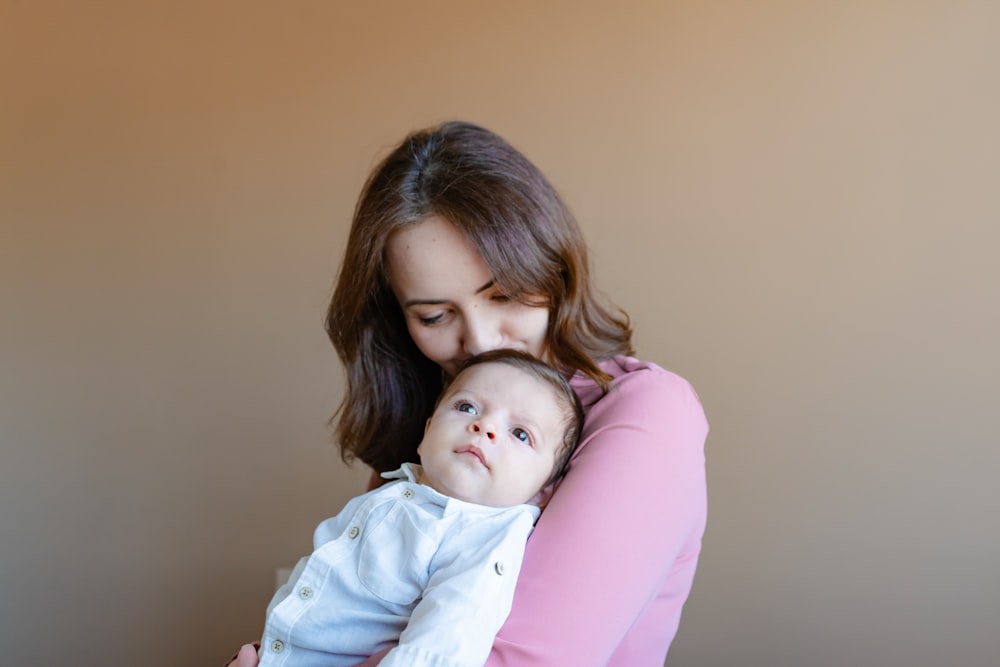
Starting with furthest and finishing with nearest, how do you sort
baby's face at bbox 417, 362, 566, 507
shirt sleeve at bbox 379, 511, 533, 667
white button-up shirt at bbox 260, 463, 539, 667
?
baby's face at bbox 417, 362, 566, 507 < white button-up shirt at bbox 260, 463, 539, 667 < shirt sleeve at bbox 379, 511, 533, 667

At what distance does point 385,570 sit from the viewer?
1185 millimetres

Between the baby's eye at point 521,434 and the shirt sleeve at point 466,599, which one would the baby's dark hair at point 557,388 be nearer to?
the baby's eye at point 521,434

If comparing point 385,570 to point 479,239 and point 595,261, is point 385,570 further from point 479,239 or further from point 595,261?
point 595,261

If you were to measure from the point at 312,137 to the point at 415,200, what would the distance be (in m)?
1.21

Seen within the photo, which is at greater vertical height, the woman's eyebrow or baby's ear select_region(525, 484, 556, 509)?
the woman's eyebrow

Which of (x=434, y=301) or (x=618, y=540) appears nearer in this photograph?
(x=618, y=540)

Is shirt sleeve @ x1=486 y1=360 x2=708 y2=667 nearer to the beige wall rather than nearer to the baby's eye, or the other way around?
the baby's eye

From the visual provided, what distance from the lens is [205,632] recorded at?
2.70 m

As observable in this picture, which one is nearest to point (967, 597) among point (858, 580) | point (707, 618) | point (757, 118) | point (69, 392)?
point (858, 580)

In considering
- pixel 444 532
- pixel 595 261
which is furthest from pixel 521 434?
pixel 595 261

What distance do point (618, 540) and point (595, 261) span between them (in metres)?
1.23

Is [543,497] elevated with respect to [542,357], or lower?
lower

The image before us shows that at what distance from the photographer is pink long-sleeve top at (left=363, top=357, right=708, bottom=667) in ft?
3.44

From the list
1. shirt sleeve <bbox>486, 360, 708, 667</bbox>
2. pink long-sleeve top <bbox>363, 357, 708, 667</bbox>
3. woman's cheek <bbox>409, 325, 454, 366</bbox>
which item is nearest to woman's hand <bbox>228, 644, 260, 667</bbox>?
pink long-sleeve top <bbox>363, 357, 708, 667</bbox>
